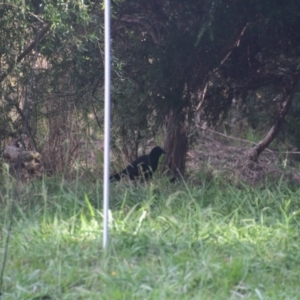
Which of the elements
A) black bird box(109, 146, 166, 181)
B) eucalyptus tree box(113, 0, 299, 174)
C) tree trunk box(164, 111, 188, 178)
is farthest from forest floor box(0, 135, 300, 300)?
tree trunk box(164, 111, 188, 178)

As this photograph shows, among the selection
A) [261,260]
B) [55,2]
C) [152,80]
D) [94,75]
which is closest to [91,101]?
[94,75]

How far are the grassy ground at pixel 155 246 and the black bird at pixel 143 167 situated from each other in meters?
1.59

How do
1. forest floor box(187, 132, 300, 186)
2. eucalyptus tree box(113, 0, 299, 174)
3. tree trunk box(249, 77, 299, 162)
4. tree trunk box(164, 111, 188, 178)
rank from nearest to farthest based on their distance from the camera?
eucalyptus tree box(113, 0, 299, 174)
forest floor box(187, 132, 300, 186)
tree trunk box(249, 77, 299, 162)
tree trunk box(164, 111, 188, 178)

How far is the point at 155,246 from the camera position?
5.45 m

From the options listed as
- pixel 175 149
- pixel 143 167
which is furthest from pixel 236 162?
pixel 143 167

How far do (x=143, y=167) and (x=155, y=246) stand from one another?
3.83 m

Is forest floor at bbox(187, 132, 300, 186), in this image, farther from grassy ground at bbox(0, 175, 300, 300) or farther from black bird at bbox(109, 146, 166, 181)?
grassy ground at bbox(0, 175, 300, 300)

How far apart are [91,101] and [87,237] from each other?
406 centimetres

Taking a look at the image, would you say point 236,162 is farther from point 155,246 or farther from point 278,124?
point 155,246

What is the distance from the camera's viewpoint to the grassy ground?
477 cm

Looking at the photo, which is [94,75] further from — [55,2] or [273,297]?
[273,297]

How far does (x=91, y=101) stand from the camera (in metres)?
9.46

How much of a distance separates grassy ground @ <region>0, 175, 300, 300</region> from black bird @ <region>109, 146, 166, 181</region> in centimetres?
159

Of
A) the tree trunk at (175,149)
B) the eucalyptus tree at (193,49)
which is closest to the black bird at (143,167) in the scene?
the tree trunk at (175,149)
